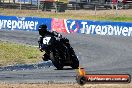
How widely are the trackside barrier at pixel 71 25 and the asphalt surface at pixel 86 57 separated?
665 millimetres

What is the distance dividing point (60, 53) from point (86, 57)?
67.7ft

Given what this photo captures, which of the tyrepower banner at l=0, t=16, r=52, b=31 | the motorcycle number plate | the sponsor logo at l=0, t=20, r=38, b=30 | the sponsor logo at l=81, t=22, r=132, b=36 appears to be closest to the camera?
the motorcycle number plate

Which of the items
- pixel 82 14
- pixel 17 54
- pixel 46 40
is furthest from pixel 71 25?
pixel 46 40

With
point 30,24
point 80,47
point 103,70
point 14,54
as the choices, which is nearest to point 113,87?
point 103,70

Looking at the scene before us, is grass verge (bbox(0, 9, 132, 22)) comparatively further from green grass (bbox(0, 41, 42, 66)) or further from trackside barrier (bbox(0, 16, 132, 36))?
green grass (bbox(0, 41, 42, 66))

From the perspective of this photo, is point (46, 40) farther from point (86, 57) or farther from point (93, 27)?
point (93, 27)

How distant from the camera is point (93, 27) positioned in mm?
42656

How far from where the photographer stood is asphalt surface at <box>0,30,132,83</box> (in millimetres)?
23297

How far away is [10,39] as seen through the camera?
40938mm

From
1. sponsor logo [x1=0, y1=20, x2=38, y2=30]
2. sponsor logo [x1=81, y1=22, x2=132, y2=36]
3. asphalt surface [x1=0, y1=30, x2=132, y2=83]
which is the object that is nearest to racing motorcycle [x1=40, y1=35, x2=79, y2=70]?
asphalt surface [x1=0, y1=30, x2=132, y2=83]

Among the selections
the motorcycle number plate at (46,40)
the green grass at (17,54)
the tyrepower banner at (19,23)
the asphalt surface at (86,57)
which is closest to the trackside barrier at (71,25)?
the tyrepower banner at (19,23)

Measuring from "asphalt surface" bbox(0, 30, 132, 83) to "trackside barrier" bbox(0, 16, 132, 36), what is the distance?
67cm

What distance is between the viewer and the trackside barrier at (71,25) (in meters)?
41.5

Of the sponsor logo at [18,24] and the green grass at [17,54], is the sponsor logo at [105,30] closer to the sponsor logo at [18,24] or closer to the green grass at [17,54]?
the sponsor logo at [18,24]
